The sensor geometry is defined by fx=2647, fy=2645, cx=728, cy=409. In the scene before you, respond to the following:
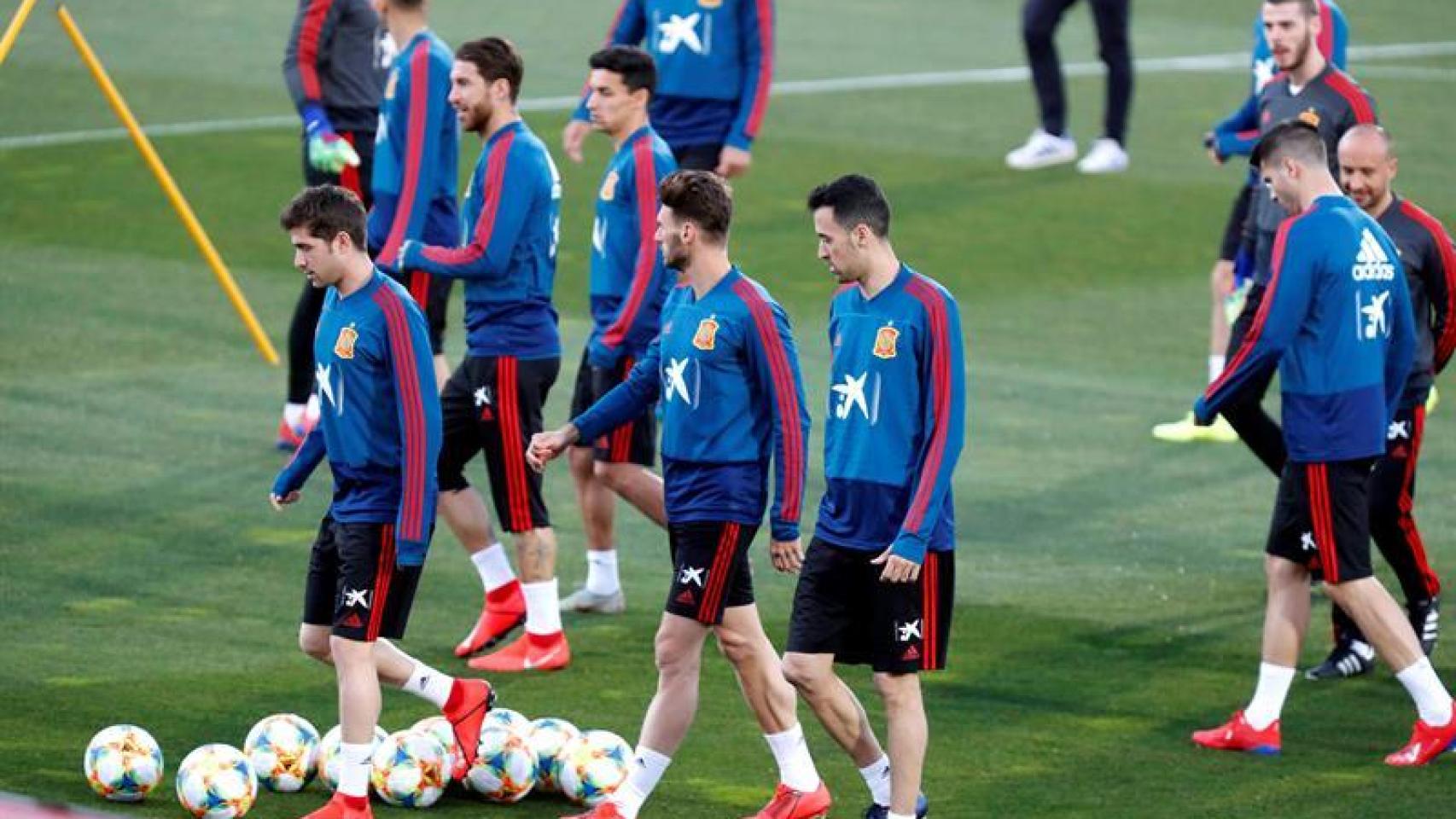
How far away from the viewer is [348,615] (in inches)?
326

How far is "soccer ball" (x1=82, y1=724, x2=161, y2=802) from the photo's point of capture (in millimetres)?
8219

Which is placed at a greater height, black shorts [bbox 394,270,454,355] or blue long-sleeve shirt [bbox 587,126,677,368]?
blue long-sleeve shirt [bbox 587,126,677,368]

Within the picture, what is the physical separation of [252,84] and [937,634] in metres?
16.1

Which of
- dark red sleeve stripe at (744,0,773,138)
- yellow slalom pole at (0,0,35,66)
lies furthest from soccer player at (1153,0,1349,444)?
yellow slalom pole at (0,0,35,66)

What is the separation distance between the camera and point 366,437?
834 cm

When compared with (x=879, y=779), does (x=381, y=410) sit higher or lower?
higher

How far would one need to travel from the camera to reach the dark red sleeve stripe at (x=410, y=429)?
27.0ft

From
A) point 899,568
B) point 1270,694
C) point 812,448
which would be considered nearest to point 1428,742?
point 1270,694

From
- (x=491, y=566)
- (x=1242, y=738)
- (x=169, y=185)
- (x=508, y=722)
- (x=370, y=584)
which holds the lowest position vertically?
(x=1242, y=738)

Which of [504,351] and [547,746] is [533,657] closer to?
[504,351]

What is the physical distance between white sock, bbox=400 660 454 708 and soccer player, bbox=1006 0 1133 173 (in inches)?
485

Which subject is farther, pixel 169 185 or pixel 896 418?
pixel 169 185

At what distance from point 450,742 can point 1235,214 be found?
22.9 ft

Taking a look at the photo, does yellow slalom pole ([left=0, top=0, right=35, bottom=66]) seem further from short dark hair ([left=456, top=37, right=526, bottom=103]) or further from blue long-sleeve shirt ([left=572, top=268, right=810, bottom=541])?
blue long-sleeve shirt ([left=572, top=268, right=810, bottom=541])
